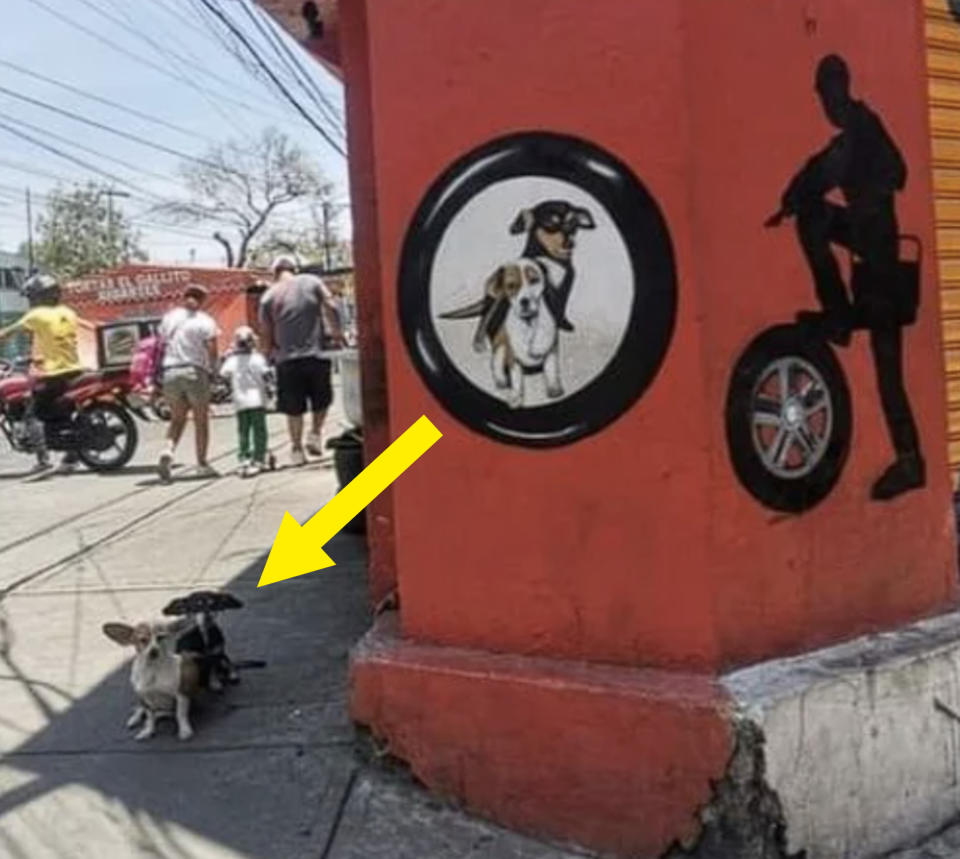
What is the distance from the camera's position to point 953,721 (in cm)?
363

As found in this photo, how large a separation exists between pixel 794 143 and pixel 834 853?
Answer: 2057 mm

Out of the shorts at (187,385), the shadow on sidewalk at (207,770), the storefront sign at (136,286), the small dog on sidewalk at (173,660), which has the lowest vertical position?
the shadow on sidewalk at (207,770)

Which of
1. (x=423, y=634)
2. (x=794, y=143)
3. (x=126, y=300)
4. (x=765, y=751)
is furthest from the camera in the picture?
(x=126, y=300)

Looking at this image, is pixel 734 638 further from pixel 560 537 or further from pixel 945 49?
pixel 945 49

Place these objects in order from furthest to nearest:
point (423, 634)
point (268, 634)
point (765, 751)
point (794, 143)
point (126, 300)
Result: point (126, 300), point (268, 634), point (423, 634), point (794, 143), point (765, 751)

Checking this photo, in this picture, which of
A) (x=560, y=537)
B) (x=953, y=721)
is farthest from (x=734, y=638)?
(x=953, y=721)

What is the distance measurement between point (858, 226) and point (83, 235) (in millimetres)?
61116

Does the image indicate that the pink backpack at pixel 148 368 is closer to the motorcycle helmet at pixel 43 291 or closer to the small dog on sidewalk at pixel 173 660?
the motorcycle helmet at pixel 43 291

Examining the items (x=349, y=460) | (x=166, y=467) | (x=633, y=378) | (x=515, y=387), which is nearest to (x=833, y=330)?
(x=633, y=378)

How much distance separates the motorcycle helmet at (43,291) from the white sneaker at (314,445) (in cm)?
279

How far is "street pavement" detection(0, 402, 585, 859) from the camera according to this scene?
3.54 meters

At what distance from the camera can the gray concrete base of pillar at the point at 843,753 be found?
3.19m

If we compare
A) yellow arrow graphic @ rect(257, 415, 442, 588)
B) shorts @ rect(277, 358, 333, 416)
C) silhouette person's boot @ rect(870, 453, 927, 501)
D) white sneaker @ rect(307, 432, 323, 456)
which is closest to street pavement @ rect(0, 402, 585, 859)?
yellow arrow graphic @ rect(257, 415, 442, 588)

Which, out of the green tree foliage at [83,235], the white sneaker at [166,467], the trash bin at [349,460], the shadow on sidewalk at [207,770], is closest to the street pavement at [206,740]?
the shadow on sidewalk at [207,770]
